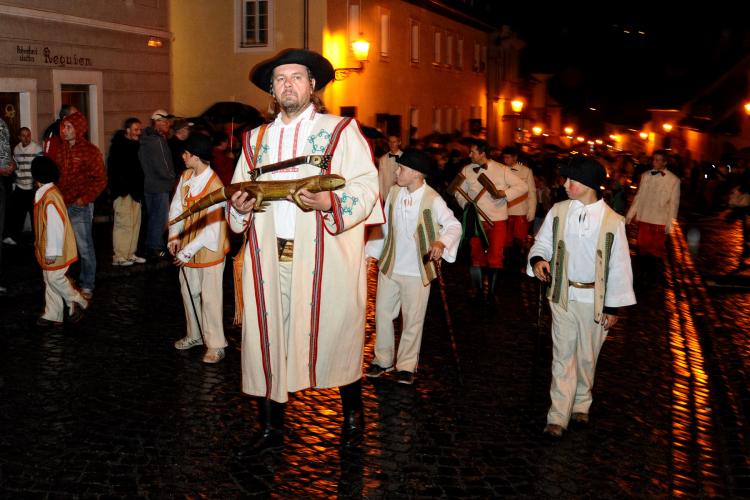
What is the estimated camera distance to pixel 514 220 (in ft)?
46.3

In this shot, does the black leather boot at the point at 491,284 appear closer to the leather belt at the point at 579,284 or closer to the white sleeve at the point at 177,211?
the white sleeve at the point at 177,211

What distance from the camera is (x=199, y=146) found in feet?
25.7

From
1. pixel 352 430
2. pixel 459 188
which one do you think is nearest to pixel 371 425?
pixel 352 430

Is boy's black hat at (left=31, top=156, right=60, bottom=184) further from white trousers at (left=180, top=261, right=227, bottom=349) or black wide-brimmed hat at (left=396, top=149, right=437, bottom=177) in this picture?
black wide-brimmed hat at (left=396, top=149, right=437, bottom=177)

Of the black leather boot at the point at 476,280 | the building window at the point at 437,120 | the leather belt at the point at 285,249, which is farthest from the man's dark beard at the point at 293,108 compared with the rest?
the building window at the point at 437,120

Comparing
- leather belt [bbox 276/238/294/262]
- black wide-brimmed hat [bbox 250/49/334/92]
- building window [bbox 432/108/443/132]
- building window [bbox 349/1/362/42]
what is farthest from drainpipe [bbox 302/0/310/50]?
leather belt [bbox 276/238/294/262]

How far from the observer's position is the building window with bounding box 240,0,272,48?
25531 mm

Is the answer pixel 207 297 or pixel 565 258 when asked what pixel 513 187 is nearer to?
pixel 207 297

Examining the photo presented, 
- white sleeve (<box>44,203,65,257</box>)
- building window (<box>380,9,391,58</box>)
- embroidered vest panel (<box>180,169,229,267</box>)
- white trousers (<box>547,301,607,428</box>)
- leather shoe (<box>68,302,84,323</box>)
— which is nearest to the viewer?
white trousers (<box>547,301,607,428</box>)

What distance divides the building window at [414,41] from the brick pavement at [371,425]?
80.4 ft

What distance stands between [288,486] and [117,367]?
298cm

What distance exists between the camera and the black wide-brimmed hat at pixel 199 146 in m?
7.84

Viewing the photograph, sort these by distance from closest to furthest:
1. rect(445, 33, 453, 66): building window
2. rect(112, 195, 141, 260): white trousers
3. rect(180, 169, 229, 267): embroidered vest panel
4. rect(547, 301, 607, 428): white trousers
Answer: rect(547, 301, 607, 428): white trousers → rect(180, 169, 229, 267): embroidered vest panel → rect(112, 195, 141, 260): white trousers → rect(445, 33, 453, 66): building window

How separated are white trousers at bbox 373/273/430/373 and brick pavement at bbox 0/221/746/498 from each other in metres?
0.22
